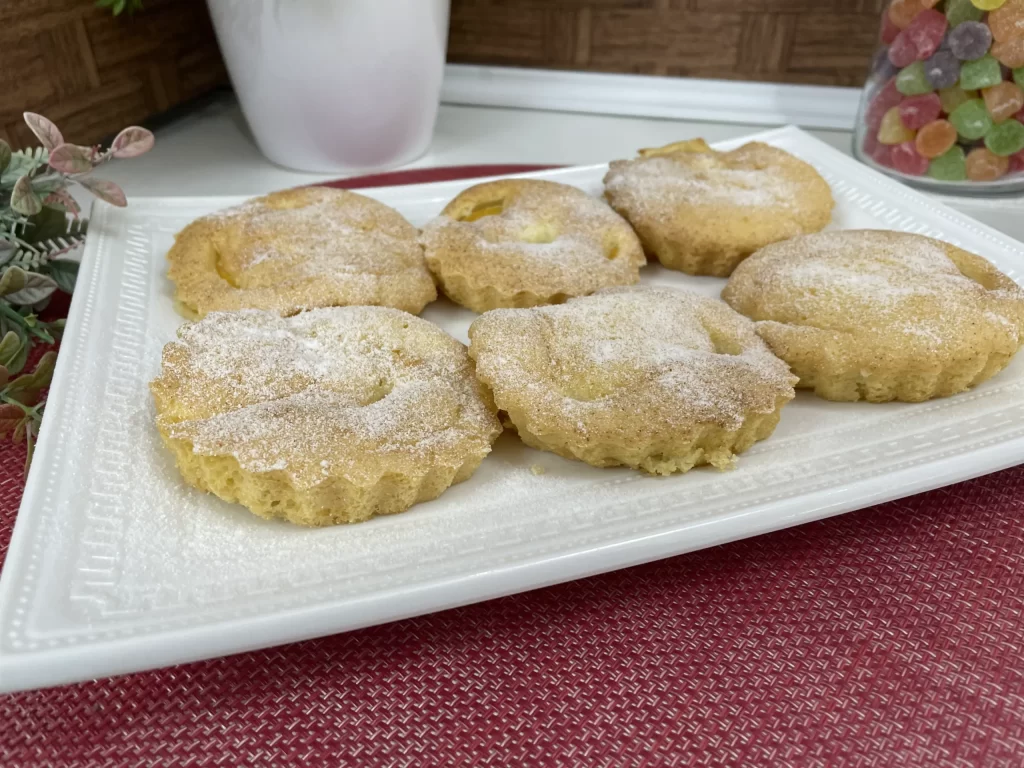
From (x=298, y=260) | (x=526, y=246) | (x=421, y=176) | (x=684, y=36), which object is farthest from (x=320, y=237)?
(x=684, y=36)

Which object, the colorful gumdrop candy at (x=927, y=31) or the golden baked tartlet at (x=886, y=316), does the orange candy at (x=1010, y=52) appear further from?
the golden baked tartlet at (x=886, y=316)

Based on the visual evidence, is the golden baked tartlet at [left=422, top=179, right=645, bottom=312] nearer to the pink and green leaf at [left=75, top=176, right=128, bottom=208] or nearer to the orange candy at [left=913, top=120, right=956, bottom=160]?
the pink and green leaf at [left=75, top=176, right=128, bottom=208]

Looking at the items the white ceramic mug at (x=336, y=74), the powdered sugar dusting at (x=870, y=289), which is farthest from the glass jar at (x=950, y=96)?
the white ceramic mug at (x=336, y=74)

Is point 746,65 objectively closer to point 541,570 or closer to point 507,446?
point 507,446

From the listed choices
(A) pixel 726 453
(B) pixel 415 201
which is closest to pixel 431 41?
(B) pixel 415 201

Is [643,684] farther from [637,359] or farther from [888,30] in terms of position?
[888,30]

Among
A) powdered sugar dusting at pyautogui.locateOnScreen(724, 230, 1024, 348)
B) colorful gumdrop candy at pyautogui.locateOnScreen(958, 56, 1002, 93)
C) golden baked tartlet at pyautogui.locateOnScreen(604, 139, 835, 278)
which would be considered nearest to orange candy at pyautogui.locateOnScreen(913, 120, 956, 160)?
colorful gumdrop candy at pyautogui.locateOnScreen(958, 56, 1002, 93)
